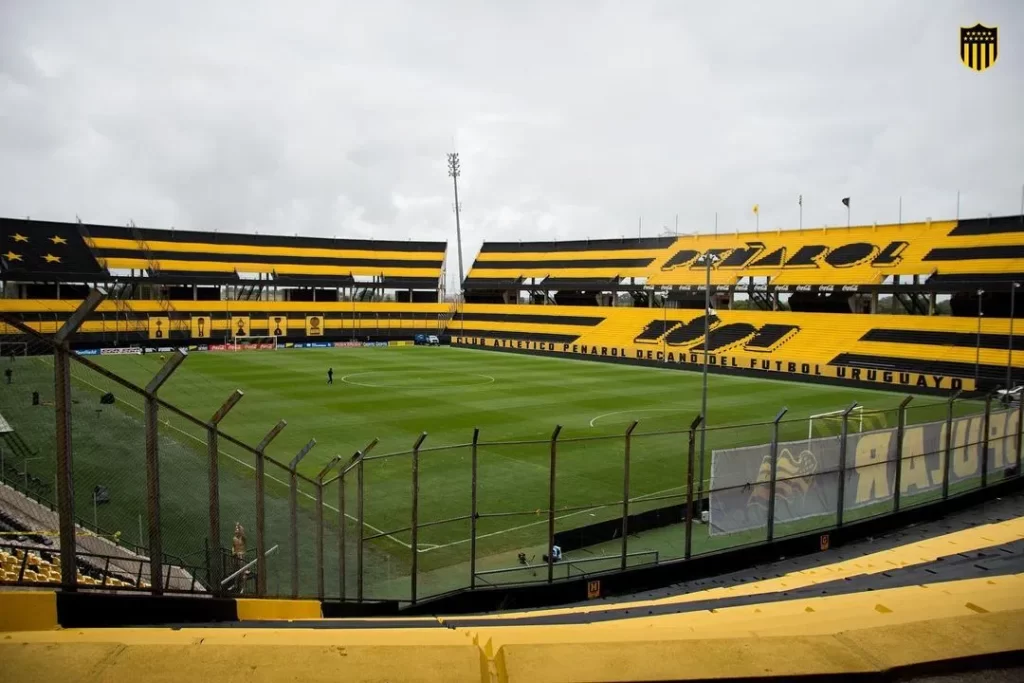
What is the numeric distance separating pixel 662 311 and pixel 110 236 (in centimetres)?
5924

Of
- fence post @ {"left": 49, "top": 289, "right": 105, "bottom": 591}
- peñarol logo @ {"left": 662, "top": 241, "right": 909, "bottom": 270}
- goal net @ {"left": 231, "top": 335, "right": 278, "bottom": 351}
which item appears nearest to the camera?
fence post @ {"left": 49, "top": 289, "right": 105, "bottom": 591}

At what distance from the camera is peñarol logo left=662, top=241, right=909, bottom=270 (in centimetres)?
5616

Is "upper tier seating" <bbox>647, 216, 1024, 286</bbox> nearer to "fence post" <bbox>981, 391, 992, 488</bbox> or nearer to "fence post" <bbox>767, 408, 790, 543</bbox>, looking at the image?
"fence post" <bbox>981, 391, 992, 488</bbox>

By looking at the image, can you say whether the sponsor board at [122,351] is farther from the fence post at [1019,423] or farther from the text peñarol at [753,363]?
the fence post at [1019,423]

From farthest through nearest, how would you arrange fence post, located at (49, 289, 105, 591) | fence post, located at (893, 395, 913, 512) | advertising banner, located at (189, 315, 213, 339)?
advertising banner, located at (189, 315, 213, 339), fence post, located at (893, 395, 913, 512), fence post, located at (49, 289, 105, 591)

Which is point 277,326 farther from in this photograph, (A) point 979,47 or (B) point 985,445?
(A) point 979,47

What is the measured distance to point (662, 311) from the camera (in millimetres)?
65562

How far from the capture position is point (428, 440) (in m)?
25.4

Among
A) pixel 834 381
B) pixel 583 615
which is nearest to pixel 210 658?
pixel 583 615

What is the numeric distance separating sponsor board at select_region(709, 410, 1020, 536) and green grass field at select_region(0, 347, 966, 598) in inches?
37.7

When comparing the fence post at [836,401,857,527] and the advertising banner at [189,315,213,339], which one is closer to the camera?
the fence post at [836,401,857,527]

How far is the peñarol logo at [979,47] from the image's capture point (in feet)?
28.8

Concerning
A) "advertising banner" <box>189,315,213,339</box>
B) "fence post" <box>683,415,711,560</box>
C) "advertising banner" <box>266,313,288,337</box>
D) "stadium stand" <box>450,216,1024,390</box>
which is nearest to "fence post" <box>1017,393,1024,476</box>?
"fence post" <box>683,415,711,560</box>

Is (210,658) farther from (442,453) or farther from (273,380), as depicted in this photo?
(273,380)
